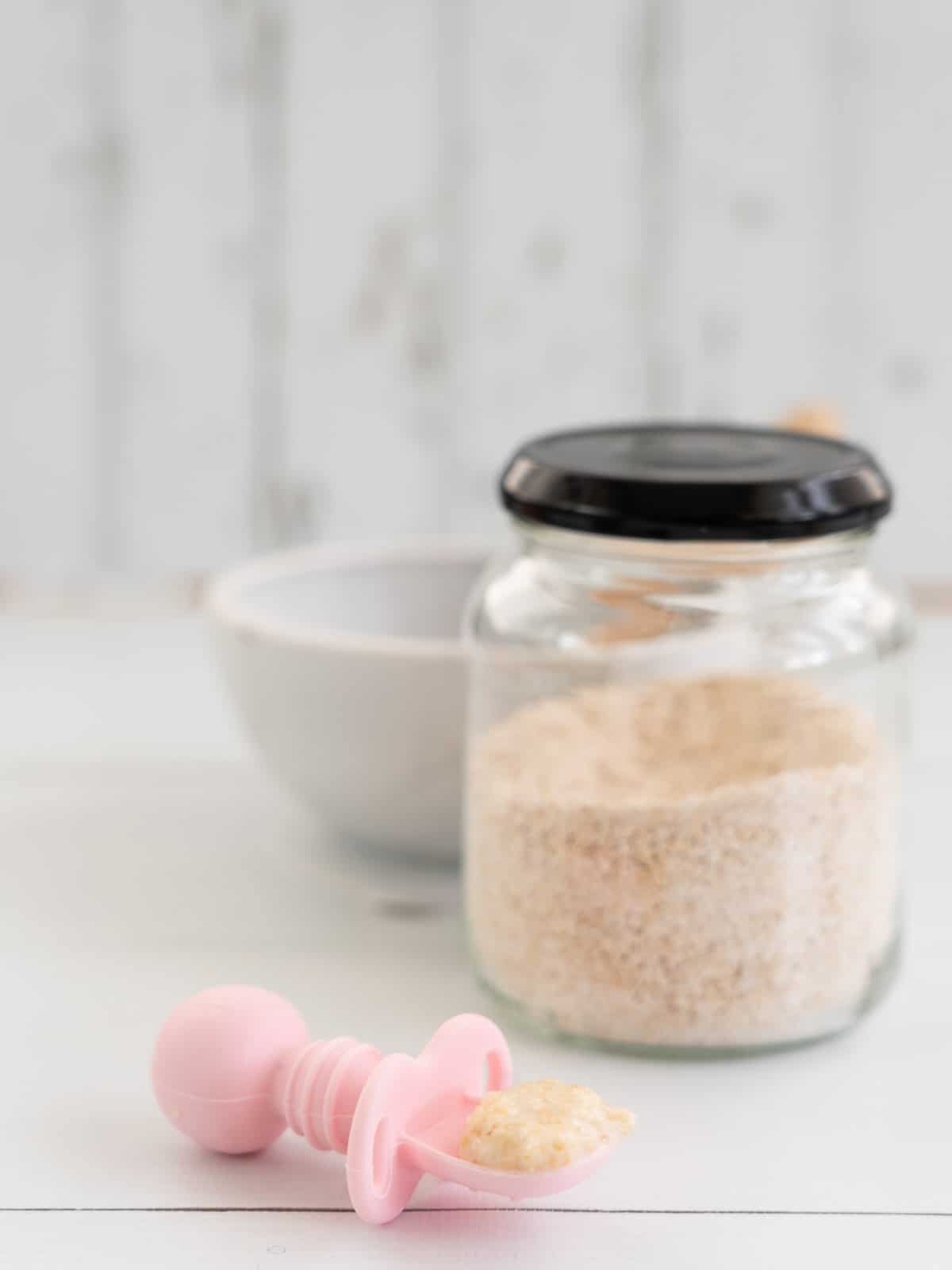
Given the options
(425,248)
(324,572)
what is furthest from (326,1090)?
(425,248)

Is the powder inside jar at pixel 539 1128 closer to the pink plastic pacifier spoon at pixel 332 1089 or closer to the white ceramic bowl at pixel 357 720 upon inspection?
the pink plastic pacifier spoon at pixel 332 1089

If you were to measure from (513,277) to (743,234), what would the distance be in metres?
0.17

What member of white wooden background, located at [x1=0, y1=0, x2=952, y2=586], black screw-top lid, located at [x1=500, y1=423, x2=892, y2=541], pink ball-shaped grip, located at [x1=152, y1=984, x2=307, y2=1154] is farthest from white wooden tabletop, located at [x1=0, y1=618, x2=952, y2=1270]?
white wooden background, located at [x1=0, y1=0, x2=952, y2=586]

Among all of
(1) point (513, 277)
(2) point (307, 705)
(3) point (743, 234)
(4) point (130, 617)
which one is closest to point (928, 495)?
(3) point (743, 234)

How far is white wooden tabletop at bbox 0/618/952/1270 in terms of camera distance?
0.43 meters

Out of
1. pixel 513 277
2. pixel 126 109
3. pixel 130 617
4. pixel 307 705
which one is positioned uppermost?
pixel 126 109

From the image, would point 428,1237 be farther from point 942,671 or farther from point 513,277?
point 513,277

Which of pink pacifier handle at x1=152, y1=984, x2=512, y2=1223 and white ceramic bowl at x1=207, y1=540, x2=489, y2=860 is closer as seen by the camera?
pink pacifier handle at x1=152, y1=984, x2=512, y2=1223

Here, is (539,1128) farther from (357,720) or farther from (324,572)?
(324,572)

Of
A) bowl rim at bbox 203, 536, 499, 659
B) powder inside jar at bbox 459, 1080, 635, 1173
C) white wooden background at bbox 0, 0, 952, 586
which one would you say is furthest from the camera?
white wooden background at bbox 0, 0, 952, 586

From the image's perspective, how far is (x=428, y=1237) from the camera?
43 centimetres

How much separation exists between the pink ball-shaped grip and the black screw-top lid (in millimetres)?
185

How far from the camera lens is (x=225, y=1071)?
46cm

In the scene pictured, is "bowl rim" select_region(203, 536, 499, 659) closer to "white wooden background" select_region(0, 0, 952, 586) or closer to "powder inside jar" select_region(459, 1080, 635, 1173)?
"powder inside jar" select_region(459, 1080, 635, 1173)
